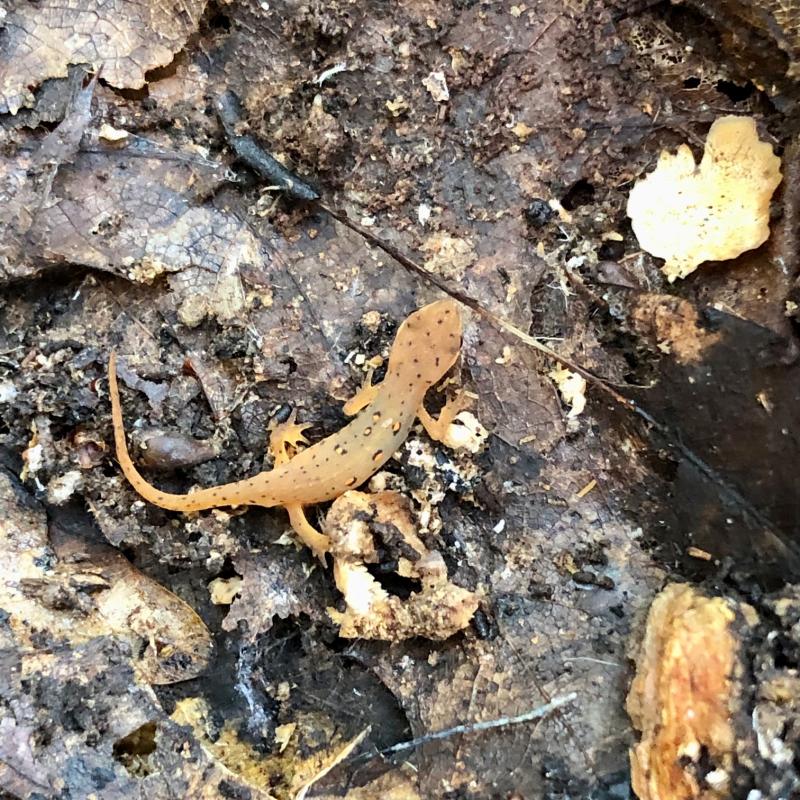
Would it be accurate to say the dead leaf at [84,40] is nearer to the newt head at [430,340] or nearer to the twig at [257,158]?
the twig at [257,158]

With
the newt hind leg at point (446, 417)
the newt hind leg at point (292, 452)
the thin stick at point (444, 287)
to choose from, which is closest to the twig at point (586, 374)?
the thin stick at point (444, 287)

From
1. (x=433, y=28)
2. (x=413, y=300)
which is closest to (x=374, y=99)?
(x=433, y=28)

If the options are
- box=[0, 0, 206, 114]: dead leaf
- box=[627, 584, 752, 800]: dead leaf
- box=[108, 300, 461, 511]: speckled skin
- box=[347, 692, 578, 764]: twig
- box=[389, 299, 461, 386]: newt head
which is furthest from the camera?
box=[389, 299, 461, 386]: newt head

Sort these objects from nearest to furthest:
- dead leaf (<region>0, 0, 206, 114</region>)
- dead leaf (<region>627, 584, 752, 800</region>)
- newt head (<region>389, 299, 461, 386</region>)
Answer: dead leaf (<region>627, 584, 752, 800</region>)
dead leaf (<region>0, 0, 206, 114</region>)
newt head (<region>389, 299, 461, 386</region>)

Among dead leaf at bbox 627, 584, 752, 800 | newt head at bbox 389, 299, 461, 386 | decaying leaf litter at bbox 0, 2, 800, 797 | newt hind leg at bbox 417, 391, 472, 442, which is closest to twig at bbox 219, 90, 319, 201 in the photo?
decaying leaf litter at bbox 0, 2, 800, 797

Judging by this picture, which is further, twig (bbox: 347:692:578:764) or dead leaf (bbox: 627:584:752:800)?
twig (bbox: 347:692:578:764)

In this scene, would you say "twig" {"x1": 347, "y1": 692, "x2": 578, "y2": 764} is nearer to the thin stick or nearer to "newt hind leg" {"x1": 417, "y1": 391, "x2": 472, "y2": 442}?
"newt hind leg" {"x1": 417, "y1": 391, "x2": 472, "y2": 442}

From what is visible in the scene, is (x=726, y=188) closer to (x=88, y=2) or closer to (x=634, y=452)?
(x=634, y=452)

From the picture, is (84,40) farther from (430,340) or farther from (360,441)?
(360,441)
